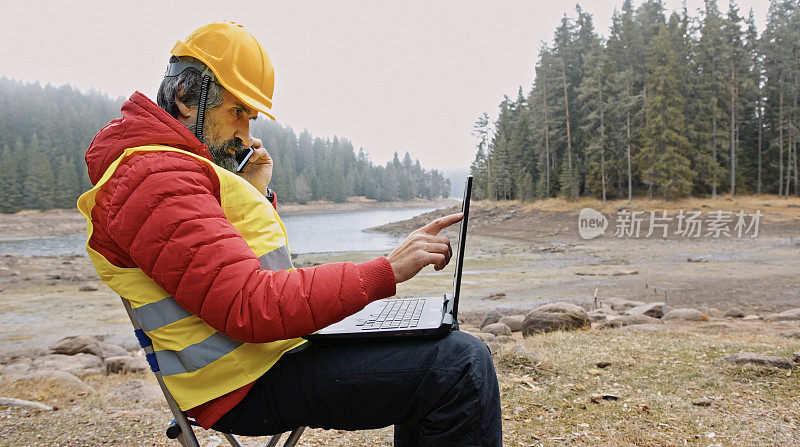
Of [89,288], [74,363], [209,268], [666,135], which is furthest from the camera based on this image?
[666,135]

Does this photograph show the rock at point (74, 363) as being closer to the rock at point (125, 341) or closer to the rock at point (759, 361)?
the rock at point (125, 341)

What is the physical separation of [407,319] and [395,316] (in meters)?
0.10

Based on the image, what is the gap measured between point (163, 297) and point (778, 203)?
41.0 metres

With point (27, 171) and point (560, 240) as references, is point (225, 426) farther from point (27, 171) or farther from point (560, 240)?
point (27, 171)

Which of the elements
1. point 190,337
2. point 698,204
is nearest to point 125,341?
point 190,337

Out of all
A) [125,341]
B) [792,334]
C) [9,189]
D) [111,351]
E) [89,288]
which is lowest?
[89,288]

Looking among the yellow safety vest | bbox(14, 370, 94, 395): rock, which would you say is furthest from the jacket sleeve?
bbox(14, 370, 94, 395): rock

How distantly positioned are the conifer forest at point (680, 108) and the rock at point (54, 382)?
37.2m

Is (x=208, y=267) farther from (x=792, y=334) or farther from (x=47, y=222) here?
(x=47, y=222)

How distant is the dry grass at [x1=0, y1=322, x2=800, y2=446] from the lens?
280cm

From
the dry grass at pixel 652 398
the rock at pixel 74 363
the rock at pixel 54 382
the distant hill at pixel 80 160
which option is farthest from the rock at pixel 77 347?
the distant hill at pixel 80 160

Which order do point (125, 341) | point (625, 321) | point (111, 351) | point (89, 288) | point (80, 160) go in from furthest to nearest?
point (80, 160) → point (89, 288) → point (125, 341) → point (111, 351) → point (625, 321)

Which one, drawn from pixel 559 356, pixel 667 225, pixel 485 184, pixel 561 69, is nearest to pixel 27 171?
pixel 485 184

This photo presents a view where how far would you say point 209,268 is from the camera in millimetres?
1202
